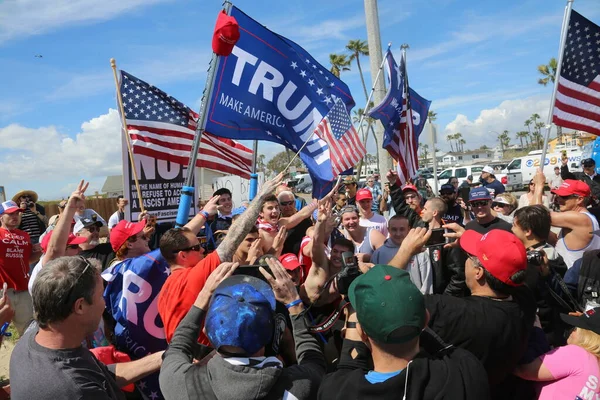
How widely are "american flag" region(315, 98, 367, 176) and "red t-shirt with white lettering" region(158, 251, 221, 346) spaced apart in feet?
10.8

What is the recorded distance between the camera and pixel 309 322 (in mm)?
2197

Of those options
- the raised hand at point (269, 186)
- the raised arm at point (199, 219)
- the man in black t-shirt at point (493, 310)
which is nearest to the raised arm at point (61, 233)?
the raised arm at point (199, 219)

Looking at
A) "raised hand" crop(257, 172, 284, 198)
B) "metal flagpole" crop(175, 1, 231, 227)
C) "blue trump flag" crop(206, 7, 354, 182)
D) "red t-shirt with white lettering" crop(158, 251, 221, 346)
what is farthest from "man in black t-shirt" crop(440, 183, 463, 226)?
"red t-shirt with white lettering" crop(158, 251, 221, 346)

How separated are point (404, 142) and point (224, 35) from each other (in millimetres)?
4249

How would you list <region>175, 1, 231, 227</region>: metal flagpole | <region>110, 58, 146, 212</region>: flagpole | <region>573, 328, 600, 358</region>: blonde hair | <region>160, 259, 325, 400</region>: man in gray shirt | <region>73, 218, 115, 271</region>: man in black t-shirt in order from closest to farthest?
<region>160, 259, 325, 400</region>: man in gray shirt
<region>573, 328, 600, 358</region>: blonde hair
<region>175, 1, 231, 227</region>: metal flagpole
<region>110, 58, 146, 212</region>: flagpole
<region>73, 218, 115, 271</region>: man in black t-shirt

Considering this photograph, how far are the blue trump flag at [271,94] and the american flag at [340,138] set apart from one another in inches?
4.0

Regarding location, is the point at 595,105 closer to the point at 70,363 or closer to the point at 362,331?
the point at 362,331

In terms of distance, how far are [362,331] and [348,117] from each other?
4.78 m

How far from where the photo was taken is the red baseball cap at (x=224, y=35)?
4066mm

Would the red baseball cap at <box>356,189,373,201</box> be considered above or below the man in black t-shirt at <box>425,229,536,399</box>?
above

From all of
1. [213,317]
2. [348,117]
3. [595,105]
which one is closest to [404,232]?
[348,117]

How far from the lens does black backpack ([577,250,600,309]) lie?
10.8ft

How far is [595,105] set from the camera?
6074mm

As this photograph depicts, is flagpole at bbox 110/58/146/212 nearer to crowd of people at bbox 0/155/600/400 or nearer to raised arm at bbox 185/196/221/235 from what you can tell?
crowd of people at bbox 0/155/600/400
